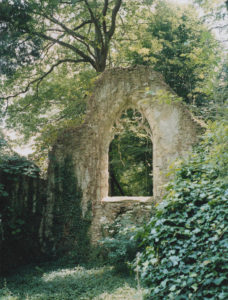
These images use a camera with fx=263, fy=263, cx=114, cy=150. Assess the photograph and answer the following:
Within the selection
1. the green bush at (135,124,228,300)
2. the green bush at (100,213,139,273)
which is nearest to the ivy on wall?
the green bush at (100,213,139,273)

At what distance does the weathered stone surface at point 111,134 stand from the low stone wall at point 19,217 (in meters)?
0.32

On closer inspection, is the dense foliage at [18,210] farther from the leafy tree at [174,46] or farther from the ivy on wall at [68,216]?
the leafy tree at [174,46]

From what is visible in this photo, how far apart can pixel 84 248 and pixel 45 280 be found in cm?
163

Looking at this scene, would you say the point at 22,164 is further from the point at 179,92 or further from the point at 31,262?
the point at 179,92

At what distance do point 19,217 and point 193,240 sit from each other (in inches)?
195

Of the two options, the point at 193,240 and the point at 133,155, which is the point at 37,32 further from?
the point at 193,240

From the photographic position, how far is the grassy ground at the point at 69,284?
14.5ft

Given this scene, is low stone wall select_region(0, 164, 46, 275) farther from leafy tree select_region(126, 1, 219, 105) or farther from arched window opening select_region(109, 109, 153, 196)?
leafy tree select_region(126, 1, 219, 105)

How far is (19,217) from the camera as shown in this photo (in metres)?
6.85

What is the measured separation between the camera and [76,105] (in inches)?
414

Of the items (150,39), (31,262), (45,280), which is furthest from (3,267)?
(150,39)

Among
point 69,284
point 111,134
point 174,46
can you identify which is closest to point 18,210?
point 69,284

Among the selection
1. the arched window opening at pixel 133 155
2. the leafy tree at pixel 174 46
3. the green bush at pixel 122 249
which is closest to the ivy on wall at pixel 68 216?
the green bush at pixel 122 249

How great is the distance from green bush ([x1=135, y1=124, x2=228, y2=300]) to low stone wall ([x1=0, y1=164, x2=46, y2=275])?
3847mm
